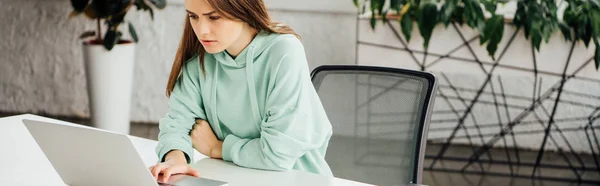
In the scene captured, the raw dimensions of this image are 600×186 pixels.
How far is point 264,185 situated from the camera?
4.83 feet

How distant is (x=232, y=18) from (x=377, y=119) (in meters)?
0.53

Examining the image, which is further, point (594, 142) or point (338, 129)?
point (594, 142)

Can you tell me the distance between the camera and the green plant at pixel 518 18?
3.56 meters

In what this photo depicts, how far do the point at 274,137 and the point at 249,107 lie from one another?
0.12 m

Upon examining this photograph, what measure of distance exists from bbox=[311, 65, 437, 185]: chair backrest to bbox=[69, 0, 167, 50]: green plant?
87.1 inches

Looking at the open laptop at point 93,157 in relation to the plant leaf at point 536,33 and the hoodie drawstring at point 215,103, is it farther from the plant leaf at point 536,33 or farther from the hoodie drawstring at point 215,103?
the plant leaf at point 536,33

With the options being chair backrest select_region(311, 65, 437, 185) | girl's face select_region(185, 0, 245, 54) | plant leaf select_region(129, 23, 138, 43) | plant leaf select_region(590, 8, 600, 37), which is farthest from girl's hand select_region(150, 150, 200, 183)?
plant leaf select_region(129, 23, 138, 43)

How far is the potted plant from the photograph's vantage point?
3.95 meters

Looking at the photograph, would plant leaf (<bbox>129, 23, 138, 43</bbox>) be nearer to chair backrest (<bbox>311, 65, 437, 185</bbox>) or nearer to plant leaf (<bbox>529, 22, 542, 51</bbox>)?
plant leaf (<bbox>529, 22, 542, 51</bbox>)

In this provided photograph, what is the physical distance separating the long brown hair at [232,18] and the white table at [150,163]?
0.19 m

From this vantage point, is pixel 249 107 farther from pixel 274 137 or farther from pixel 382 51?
pixel 382 51

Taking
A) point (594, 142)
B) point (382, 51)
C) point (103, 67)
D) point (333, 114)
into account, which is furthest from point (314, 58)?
point (333, 114)

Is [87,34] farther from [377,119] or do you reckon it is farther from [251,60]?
[251,60]

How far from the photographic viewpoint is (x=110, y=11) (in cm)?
392
